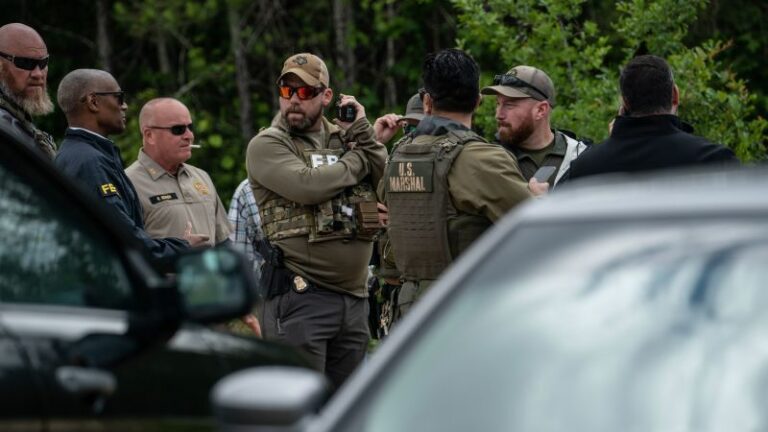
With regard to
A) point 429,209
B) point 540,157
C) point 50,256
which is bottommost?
point 540,157

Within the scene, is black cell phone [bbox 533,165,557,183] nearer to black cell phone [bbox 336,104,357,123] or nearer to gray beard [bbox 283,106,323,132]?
black cell phone [bbox 336,104,357,123]

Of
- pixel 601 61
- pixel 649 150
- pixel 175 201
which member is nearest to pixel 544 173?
pixel 649 150

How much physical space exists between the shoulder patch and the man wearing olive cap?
82 cm

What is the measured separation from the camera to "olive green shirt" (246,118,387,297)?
7.49 m

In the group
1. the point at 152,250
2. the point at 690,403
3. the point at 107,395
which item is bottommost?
the point at 152,250

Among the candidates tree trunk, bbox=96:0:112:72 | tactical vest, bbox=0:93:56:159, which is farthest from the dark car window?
tree trunk, bbox=96:0:112:72

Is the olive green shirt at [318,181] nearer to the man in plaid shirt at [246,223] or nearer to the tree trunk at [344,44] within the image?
the man in plaid shirt at [246,223]

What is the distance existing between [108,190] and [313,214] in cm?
106

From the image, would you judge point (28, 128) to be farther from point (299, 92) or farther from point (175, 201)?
point (299, 92)

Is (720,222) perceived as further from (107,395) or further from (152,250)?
(152,250)

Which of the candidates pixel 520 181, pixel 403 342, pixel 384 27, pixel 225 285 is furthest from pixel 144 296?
pixel 384 27

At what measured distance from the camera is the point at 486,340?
288 centimetres

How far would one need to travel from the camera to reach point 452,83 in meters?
6.91

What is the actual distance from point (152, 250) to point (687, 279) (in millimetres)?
4570
